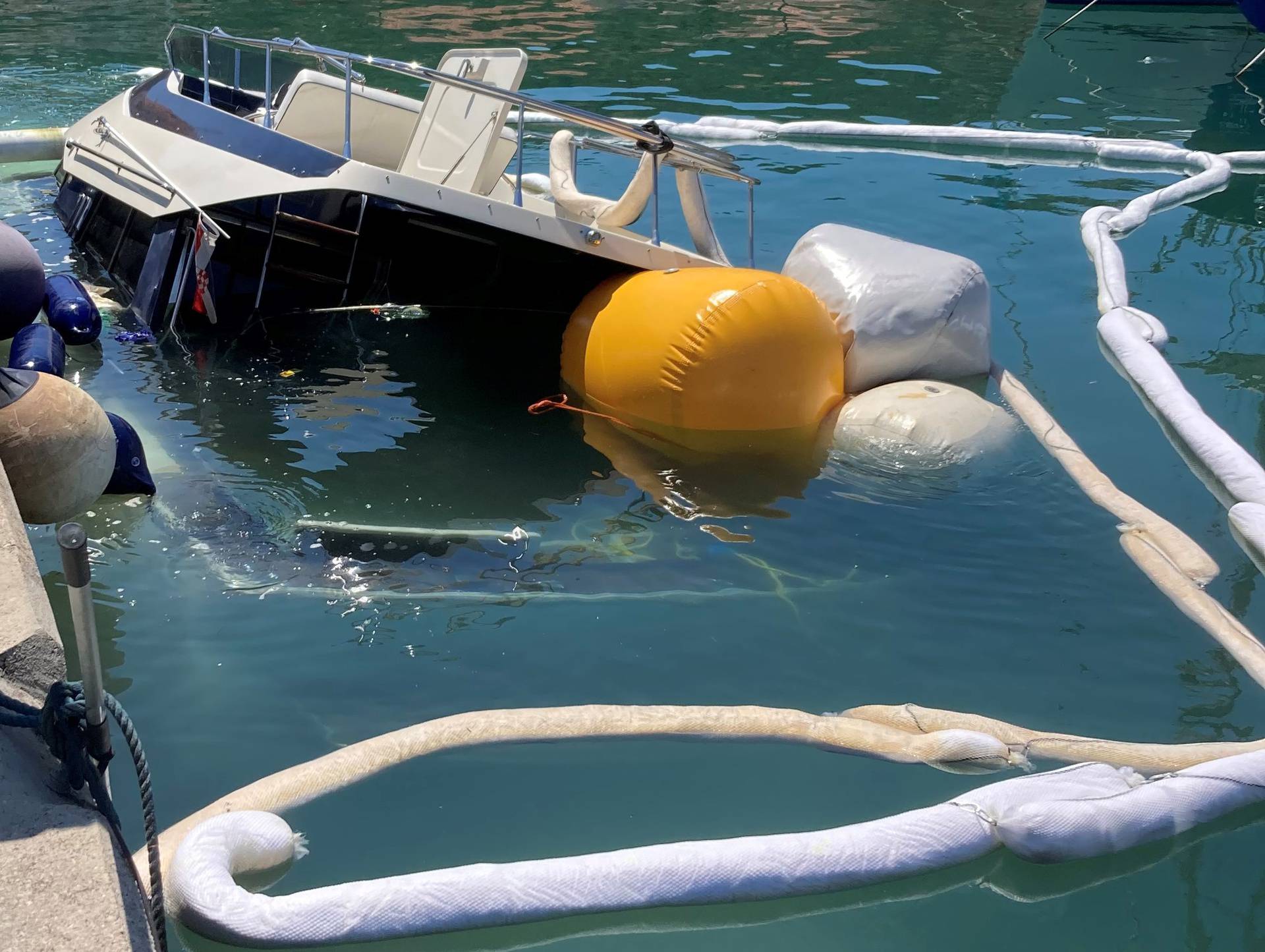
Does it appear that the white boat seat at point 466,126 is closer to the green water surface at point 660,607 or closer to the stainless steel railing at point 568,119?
the stainless steel railing at point 568,119

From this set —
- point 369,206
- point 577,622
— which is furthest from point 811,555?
point 369,206

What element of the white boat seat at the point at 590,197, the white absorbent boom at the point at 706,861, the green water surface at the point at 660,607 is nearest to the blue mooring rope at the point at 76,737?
the white absorbent boom at the point at 706,861

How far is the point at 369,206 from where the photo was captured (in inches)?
301

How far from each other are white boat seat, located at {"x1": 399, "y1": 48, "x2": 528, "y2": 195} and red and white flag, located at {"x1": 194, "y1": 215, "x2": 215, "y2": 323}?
1.88 m

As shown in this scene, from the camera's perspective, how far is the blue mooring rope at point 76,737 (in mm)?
2926

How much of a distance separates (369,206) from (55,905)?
567cm

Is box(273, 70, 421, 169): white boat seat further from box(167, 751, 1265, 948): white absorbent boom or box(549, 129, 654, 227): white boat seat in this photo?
box(167, 751, 1265, 948): white absorbent boom

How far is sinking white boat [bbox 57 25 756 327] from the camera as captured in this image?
25.1 ft

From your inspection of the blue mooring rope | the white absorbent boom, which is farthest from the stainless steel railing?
the blue mooring rope

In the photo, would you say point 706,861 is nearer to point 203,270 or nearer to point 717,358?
point 717,358

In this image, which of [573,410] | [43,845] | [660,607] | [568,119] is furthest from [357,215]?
[43,845]

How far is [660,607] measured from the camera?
5.40m

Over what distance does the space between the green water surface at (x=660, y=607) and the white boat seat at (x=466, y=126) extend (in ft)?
4.08

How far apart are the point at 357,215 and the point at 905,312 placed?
11.3 ft
